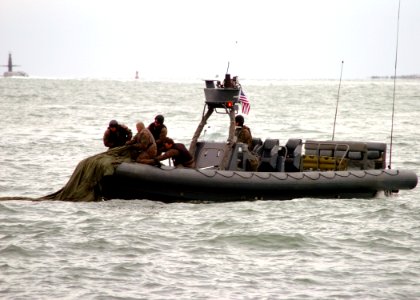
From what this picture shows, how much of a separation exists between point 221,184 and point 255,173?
67cm

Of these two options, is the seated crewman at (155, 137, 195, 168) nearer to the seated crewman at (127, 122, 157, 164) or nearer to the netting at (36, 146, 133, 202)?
the seated crewman at (127, 122, 157, 164)

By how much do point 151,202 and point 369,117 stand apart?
3763 centimetres

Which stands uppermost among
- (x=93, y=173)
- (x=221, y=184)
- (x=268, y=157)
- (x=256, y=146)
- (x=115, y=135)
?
(x=115, y=135)

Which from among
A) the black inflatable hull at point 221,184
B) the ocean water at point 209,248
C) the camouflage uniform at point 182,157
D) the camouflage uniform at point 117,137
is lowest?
the ocean water at point 209,248

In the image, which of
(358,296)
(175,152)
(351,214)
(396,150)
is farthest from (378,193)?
(396,150)

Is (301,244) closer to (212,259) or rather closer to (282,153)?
(212,259)

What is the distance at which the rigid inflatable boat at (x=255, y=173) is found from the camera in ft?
51.3

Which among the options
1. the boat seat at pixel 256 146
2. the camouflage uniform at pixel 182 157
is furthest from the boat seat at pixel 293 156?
the camouflage uniform at pixel 182 157

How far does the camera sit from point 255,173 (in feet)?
53.1

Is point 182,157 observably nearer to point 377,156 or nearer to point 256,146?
point 256,146

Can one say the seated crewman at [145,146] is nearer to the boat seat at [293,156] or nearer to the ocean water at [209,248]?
the ocean water at [209,248]

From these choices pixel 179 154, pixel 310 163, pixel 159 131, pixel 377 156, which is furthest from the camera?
pixel 377 156

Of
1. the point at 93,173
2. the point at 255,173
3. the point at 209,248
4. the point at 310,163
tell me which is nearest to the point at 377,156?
the point at 310,163

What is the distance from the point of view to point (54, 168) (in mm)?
24234
